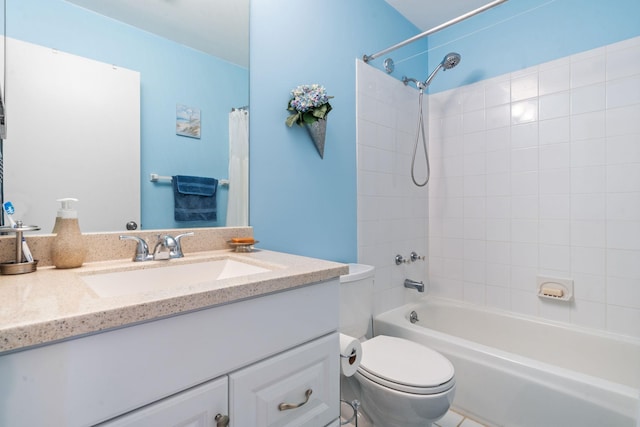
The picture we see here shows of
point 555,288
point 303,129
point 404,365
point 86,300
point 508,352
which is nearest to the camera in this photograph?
point 86,300

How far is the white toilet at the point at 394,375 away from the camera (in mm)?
1147

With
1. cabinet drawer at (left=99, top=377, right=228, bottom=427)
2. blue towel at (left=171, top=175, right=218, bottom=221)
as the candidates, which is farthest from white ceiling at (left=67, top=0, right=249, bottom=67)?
cabinet drawer at (left=99, top=377, right=228, bottom=427)

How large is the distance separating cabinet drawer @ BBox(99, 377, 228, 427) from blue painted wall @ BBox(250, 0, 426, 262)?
30.8 inches

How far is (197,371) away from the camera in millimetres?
613

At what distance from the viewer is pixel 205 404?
0.62 meters

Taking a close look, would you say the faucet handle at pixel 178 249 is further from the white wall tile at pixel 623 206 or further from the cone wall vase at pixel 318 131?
the white wall tile at pixel 623 206

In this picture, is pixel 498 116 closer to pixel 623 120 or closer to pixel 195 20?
pixel 623 120

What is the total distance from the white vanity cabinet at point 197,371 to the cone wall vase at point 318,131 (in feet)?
2.88

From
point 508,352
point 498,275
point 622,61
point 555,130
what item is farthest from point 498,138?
point 508,352

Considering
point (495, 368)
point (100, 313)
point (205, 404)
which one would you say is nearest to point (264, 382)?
point (205, 404)

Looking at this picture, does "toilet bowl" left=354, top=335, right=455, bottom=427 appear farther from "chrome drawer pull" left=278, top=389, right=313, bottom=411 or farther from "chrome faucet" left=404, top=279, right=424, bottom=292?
"chrome faucet" left=404, top=279, right=424, bottom=292

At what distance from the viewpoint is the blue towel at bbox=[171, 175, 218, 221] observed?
1150 mm

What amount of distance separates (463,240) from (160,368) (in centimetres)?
207

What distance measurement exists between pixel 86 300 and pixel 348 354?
0.72 m
